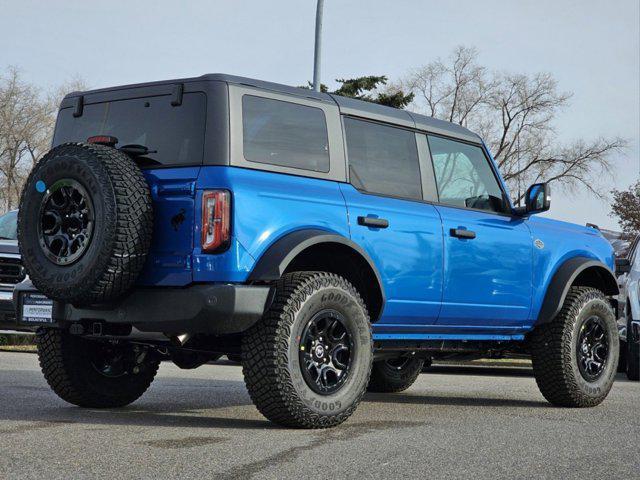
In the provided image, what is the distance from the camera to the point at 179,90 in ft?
21.1

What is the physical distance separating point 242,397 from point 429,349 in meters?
1.70

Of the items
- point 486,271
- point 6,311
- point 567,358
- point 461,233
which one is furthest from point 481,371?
point 461,233

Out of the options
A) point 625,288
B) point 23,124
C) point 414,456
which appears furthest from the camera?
point 23,124

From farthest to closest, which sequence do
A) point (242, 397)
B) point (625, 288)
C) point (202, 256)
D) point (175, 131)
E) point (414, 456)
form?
point (625, 288) → point (242, 397) → point (175, 131) → point (202, 256) → point (414, 456)

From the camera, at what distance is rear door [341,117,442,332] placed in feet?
22.4

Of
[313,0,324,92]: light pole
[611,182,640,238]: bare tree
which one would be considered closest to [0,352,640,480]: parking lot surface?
[313,0,324,92]: light pole

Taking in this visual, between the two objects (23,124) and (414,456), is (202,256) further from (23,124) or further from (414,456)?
(23,124)

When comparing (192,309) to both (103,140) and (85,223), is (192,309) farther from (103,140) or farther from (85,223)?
(103,140)

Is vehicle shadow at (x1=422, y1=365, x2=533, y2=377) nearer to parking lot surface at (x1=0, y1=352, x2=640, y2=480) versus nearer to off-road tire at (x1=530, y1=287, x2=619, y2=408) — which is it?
parking lot surface at (x1=0, y1=352, x2=640, y2=480)

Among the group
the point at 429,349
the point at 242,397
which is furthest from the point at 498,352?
the point at 242,397

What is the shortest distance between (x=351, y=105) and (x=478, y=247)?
1.47 meters

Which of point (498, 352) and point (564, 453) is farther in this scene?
point (498, 352)

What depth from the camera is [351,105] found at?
23.5ft

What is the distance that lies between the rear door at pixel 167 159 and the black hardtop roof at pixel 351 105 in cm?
10
